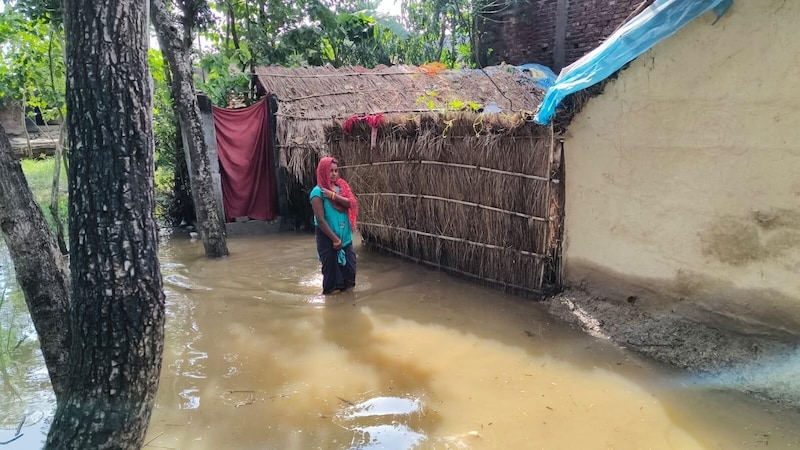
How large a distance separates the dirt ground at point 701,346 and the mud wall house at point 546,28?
23.3 feet

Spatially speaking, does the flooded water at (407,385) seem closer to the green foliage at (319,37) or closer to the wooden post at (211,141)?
the wooden post at (211,141)

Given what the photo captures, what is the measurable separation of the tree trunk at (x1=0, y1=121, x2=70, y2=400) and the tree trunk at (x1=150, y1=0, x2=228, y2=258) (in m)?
4.17

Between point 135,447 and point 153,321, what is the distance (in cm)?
55

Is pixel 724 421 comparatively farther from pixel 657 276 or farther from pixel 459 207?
pixel 459 207

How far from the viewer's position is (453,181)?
535 cm

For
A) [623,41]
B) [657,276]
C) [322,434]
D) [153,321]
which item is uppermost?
[623,41]

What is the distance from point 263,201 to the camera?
29.5 ft

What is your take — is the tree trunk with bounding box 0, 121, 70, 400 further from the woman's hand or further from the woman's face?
the woman's face

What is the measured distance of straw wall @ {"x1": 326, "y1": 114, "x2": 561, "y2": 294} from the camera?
4.58 metres

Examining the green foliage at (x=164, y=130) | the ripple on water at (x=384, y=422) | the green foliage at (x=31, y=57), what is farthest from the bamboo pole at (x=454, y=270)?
the green foliage at (x=31, y=57)

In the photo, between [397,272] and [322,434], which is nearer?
[322,434]

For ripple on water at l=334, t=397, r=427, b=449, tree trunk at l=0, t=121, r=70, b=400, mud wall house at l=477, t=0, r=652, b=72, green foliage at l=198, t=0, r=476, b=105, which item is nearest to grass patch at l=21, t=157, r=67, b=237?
green foliage at l=198, t=0, r=476, b=105

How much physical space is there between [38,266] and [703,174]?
4.06 m

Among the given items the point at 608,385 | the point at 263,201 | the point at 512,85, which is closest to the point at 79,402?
the point at 608,385
